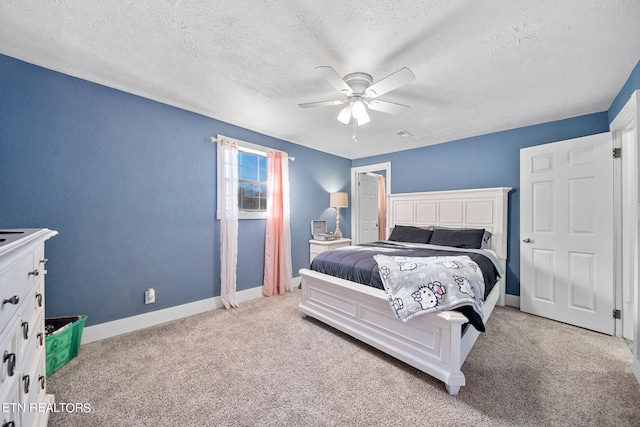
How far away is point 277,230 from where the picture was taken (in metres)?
3.60

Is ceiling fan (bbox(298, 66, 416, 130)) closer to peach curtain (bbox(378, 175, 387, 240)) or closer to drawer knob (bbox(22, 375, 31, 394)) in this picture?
drawer knob (bbox(22, 375, 31, 394))

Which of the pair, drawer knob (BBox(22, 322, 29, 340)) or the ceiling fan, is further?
the ceiling fan

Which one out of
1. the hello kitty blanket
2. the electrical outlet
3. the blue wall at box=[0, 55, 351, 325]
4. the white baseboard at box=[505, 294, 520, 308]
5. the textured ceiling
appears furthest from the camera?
the white baseboard at box=[505, 294, 520, 308]

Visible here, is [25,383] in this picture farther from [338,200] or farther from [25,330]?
[338,200]

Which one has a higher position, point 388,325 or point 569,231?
point 569,231

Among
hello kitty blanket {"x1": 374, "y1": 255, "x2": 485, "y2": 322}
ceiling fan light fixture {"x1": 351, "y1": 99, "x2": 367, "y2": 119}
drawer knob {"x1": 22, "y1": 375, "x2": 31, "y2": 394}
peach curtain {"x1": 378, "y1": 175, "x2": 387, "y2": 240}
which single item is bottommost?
drawer knob {"x1": 22, "y1": 375, "x2": 31, "y2": 394}

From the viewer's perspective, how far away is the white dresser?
809 millimetres

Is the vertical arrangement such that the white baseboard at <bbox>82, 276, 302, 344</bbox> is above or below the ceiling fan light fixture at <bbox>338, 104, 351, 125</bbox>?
below

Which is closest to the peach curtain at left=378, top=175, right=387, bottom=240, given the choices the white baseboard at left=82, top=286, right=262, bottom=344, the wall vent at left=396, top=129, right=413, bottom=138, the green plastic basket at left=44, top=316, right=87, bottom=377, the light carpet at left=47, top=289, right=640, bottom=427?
the wall vent at left=396, top=129, right=413, bottom=138

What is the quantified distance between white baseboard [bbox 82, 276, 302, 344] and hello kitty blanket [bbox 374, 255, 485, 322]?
2.12m

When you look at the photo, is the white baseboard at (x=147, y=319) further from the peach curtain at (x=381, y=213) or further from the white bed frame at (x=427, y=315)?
the peach curtain at (x=381, y=213)

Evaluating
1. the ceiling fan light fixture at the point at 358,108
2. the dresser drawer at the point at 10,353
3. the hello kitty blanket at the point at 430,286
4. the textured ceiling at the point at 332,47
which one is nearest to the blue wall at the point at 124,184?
the textured ceiling at the point at 332,47

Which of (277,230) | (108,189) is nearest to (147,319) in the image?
(108,189)

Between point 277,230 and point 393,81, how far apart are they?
8.10 feet
